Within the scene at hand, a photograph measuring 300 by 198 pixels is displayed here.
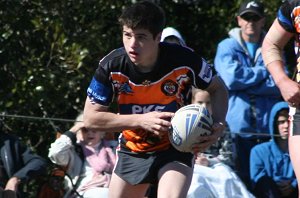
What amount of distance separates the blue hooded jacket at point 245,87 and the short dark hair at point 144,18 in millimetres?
2731

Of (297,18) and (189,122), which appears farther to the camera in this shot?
(297,18)

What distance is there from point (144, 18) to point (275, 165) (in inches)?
117

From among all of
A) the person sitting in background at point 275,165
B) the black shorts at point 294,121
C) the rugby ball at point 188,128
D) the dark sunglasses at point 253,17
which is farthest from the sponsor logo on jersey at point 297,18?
the dark sunglasses at point 253,17

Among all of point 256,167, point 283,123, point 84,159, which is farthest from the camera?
point 283,123

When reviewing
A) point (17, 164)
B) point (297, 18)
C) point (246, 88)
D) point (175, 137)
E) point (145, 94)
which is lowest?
point (17, 164)

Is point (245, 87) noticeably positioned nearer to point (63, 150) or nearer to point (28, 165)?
point (63, 150)

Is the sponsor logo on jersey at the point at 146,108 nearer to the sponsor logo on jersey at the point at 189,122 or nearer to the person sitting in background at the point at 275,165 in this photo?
the sponsor logo on jersey at the point at 189,122

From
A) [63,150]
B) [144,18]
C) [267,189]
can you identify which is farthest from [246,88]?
[144,18]

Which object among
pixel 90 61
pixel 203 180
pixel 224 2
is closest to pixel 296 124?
pixel 203 180

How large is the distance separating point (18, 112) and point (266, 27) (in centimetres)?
279

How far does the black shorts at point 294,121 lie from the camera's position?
6371mm

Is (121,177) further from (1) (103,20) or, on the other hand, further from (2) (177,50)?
(1) (103,20)

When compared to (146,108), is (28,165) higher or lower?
lower

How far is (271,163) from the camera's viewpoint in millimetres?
9031
